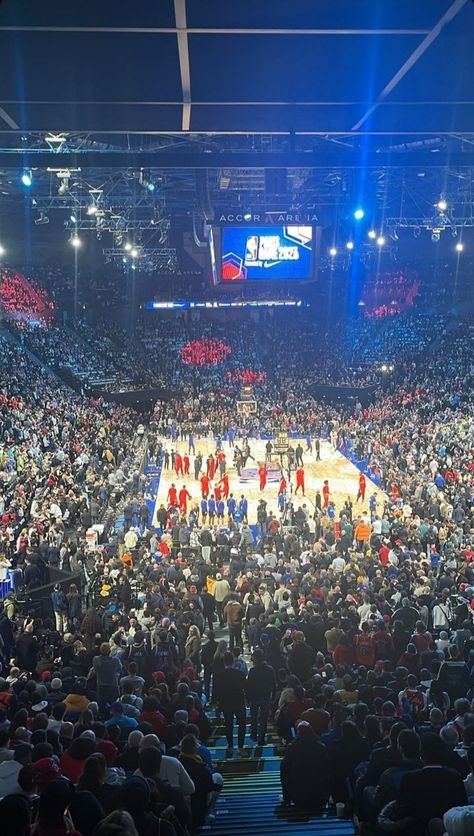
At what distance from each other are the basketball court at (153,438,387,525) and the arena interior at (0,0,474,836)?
152 mm

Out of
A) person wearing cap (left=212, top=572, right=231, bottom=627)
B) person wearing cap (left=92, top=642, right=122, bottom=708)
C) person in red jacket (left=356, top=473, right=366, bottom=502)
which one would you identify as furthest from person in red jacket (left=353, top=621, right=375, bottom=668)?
person in red jacket (left=356, top=473, right=366, bottom=502)

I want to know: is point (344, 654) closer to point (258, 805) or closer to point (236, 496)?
point (258, 805)

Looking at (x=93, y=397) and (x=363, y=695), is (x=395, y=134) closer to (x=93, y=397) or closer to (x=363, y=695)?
(x=363, y=695)

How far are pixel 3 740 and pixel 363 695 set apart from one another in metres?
3.08

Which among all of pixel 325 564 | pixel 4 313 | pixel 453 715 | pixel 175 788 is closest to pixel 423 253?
pixel 4 313

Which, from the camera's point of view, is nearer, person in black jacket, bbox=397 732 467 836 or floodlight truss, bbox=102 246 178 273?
person in black jacket, bbox=397 732 467 836

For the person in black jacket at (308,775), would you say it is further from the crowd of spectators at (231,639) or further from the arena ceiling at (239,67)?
the arena ceiling at (239,67)

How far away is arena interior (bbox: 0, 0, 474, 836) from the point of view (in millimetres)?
3109

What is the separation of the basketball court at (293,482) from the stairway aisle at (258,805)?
1324 centimetres

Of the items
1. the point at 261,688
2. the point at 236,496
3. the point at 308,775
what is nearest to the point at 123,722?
the point at 308,775

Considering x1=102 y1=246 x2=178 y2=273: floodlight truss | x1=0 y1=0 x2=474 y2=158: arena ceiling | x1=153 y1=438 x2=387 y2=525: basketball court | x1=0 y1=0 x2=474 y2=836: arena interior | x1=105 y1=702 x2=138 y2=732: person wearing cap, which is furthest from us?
x1=102 y1=246 x2=178 y2=273: floodlight truss

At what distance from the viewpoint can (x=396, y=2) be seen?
255cm

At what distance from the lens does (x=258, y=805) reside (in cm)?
507

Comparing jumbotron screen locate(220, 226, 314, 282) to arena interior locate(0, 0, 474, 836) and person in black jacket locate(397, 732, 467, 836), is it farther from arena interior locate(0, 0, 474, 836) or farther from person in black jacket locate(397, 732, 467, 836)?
person in black jacket locate(397, 732, 467, 836)
